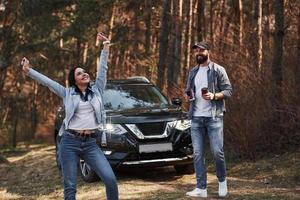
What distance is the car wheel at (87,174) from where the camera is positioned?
32.8ft

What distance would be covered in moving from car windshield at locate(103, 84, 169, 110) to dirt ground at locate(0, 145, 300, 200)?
3.96 ft

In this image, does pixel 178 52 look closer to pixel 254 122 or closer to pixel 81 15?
pixel 81 15

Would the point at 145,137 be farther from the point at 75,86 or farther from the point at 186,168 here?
the point at 75,86

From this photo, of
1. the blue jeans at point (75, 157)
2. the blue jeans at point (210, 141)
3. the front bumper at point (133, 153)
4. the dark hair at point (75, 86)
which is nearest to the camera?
the blue jeans at point (75, 157)

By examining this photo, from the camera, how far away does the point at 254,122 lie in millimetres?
11484

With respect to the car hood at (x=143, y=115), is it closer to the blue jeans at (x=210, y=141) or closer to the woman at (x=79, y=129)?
the blue jeans at (x=210, y=141)

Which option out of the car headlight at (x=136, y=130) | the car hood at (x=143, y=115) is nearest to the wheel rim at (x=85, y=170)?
the car hood at (x=143, y=115)

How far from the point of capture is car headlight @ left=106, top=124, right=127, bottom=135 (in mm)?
9555

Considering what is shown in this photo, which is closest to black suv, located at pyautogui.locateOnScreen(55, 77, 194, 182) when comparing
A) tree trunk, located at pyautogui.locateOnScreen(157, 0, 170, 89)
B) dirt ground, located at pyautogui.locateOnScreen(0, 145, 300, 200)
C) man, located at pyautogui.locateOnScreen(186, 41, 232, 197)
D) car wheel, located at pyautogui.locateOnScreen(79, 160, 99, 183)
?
car wheel, located at pyautogui.locateOnScreen(79, 160, 99, 183)

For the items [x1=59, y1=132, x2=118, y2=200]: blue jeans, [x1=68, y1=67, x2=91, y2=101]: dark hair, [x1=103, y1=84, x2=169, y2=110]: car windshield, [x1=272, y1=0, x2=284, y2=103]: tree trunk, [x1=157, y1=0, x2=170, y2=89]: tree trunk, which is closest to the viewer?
[x1=59, y1=132, x2=118, y2=200]: blue jeans

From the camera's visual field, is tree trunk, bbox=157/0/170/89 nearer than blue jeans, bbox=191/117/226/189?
No

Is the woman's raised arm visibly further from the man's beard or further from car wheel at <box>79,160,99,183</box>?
car wheel at <box>79,160,99,183</box>

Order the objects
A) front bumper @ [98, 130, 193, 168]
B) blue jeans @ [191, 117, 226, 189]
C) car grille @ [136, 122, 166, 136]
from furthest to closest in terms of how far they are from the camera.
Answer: car grille @ [136, 122, 166, 136] < front bumper @ [98, 130, 193, 168] < blue jeans @ [191, 117, 226, 189]

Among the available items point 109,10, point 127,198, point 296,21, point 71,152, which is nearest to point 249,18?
point 109,10
